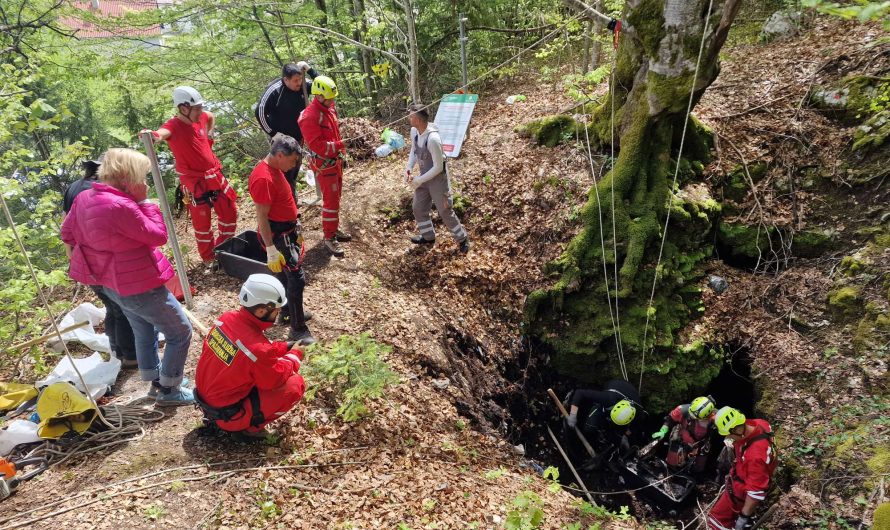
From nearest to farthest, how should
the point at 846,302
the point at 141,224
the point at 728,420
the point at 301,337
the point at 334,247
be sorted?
the point at 141,224
the point at 728,420
the point at 301,337
the point at 846,302
the point at 334,247

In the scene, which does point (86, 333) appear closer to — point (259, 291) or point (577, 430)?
point (259, 291)

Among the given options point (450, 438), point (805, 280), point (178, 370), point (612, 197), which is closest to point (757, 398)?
point (805, 280)

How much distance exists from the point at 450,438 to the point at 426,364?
0.98 meters

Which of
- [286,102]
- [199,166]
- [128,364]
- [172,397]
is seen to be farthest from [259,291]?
[286,102]

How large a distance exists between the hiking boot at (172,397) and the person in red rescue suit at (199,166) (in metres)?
2.48

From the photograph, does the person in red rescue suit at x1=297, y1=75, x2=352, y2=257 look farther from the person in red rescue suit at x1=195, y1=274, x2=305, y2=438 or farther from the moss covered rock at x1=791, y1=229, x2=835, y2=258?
the moss covered rock at x1=791, y1=229, x2=835, y2=258

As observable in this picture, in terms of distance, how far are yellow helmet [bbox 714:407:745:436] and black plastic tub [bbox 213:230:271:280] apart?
17.5 feet

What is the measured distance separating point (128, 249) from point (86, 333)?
1.72 meters

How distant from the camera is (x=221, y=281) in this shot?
249 inches

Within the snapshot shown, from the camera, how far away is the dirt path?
11.6ft

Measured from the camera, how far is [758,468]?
15.9 feet

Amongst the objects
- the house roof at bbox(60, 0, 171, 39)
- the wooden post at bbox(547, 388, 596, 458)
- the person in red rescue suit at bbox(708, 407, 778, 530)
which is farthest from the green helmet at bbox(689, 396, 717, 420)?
the house roof at bbox(60, 0, 171, 39)

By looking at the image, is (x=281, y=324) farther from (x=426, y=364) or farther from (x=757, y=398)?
(x=757, y=398)

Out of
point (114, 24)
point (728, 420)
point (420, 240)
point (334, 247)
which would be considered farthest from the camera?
point (114, 24)
